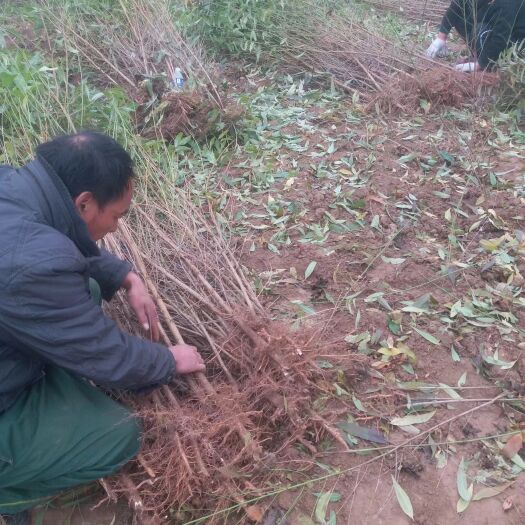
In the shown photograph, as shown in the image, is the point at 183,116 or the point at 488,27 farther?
the point at 488,27

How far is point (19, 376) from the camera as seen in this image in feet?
5.43

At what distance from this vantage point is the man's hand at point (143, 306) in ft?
6.73

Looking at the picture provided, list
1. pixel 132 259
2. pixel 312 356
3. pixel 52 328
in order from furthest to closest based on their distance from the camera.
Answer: pixel 132 259, pixel 312 356, pixel 52 328

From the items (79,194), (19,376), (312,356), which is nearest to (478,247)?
(312,356)

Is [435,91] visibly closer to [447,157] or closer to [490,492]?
[447,157]

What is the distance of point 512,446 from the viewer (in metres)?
1.83

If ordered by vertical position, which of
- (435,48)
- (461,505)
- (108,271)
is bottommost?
(461,505)

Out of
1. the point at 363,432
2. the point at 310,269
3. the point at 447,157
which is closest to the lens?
the point at 363,432

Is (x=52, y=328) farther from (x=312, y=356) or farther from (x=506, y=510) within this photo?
(x=506, y=510)

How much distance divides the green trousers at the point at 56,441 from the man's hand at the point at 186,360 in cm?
23

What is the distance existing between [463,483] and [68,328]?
1.36m

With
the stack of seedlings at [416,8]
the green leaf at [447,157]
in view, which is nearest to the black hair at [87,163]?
the green leaf at [447,157]

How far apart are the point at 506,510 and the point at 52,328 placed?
4.95 ft

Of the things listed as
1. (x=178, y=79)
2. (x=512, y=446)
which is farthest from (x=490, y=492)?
(x=178, y=79)
